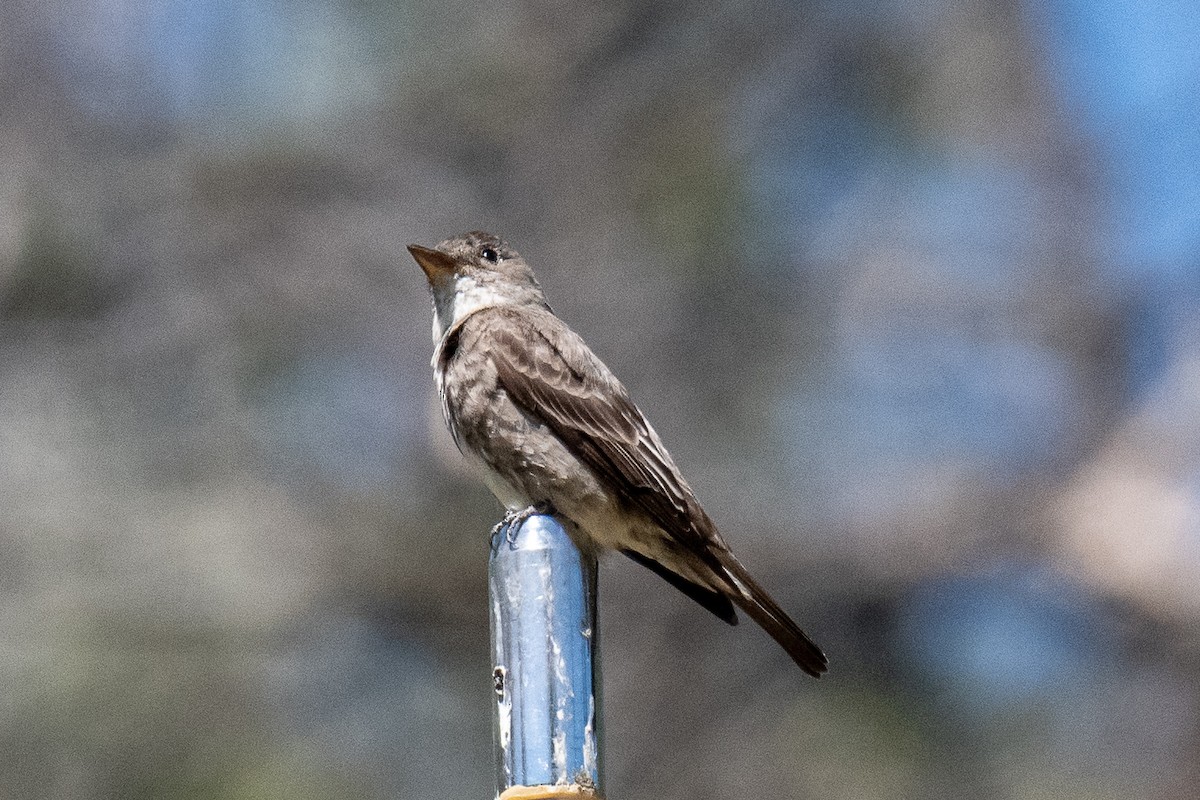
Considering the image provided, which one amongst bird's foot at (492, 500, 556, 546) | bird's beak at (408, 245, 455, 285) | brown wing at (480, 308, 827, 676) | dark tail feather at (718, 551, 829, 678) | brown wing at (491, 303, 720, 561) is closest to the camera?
bird's foot at (492, 500, 556, 546)

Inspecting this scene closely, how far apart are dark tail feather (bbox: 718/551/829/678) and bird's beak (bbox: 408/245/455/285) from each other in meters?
1.48

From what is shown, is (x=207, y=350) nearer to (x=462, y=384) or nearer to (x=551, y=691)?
(x=462, y=384)

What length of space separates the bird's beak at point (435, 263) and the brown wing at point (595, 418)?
1.40ft

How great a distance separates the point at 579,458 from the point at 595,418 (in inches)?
7.4

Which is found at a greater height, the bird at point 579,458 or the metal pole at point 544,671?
the bird at point 579,458

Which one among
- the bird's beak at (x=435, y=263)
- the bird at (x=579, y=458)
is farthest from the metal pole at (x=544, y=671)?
the bird's beak at (x=435, y=263)

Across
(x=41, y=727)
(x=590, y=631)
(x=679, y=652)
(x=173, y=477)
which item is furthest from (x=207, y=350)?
(x=590, y=631)

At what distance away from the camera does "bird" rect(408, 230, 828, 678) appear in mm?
5613

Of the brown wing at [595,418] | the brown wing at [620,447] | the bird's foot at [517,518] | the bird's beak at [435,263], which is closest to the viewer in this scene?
the bird's foot at [517,518]

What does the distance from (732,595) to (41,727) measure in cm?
426

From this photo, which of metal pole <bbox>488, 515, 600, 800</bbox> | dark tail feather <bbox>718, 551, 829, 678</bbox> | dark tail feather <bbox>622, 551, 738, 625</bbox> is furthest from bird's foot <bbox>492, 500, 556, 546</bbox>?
dark tail feather <bbox>718, 551, 829, 678</bbox>

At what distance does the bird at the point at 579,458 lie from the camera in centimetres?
561

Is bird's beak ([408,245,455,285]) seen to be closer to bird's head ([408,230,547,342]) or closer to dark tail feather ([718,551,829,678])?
bird's head ([408,230,547,342])

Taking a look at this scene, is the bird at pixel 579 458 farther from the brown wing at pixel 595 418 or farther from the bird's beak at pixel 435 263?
the bird's beak at pixel 435 263
